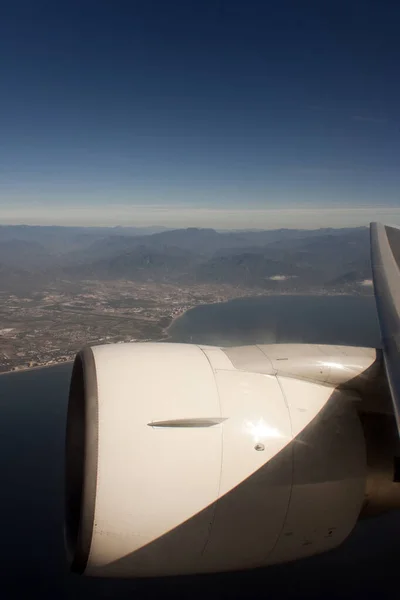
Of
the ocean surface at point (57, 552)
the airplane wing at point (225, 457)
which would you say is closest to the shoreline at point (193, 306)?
the ocean surface at point (57, 552)

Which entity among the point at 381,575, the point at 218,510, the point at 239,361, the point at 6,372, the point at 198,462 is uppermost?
the point at 239,361

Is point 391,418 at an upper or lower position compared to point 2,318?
upper

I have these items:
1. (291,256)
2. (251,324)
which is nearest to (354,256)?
(291,256)

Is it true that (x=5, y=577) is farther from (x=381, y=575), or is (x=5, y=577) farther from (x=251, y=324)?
(x=251, y=324)

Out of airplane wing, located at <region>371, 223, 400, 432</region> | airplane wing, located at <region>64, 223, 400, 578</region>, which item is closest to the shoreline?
airplane wing, located at <region>371, 223, 400, 432</region>

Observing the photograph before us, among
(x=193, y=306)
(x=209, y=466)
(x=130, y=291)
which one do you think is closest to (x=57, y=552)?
(x=209, y=466)

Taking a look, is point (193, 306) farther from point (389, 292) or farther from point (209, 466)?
point (209, 466)

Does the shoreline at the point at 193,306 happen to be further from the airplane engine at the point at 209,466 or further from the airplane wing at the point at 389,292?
the airplane engine at the point at 209,466

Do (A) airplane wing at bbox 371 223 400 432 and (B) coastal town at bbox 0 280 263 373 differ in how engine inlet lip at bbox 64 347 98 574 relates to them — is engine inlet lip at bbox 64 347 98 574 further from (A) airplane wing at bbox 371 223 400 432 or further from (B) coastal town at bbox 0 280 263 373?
(B) coastal town at bbox 0 280 263 373
